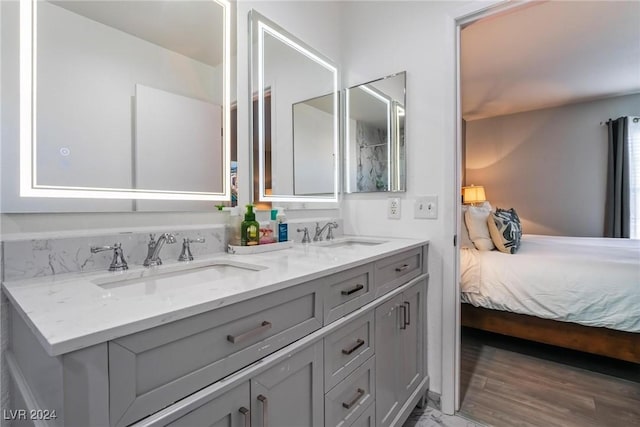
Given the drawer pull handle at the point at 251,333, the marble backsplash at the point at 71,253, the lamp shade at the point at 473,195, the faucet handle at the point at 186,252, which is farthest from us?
the lamp shade at the point at 473,195

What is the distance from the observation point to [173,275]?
97 cm

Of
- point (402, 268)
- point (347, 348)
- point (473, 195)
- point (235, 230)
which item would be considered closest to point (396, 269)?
point (402, 268)

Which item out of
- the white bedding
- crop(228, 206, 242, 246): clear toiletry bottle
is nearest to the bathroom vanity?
crop(228, 206, 242, 246): clear toiletry bottle

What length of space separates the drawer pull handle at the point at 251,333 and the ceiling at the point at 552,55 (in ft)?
5.68

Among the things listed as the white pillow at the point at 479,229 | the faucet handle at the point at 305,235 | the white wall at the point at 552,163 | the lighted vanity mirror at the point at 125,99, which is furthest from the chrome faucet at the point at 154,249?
the white wall at the point at 552,163

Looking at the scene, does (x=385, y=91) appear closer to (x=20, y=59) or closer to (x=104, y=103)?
(x=104, y=103)

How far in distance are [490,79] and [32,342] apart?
4.08m

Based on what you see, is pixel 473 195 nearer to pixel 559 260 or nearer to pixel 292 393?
pixel 559 260

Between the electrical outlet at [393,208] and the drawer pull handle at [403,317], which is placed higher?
the electrical outlet at [393,208]

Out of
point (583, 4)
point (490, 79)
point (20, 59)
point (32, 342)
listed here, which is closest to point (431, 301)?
point (32, 342)

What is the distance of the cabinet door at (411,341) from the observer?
1.37 metres

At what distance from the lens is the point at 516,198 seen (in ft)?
15.0

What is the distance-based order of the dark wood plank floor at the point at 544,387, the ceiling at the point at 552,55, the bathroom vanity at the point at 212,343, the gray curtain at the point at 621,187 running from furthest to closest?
the gray curtain at the point at 621,187, the ceiling at the point at 552,55, the dark wood plank floor at the point at 544,387, the bathroom vanity at the point at 212,343

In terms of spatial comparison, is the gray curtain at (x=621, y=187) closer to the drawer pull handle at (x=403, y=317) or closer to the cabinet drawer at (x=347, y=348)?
the drawer pull handle at (x=403, y=317)
